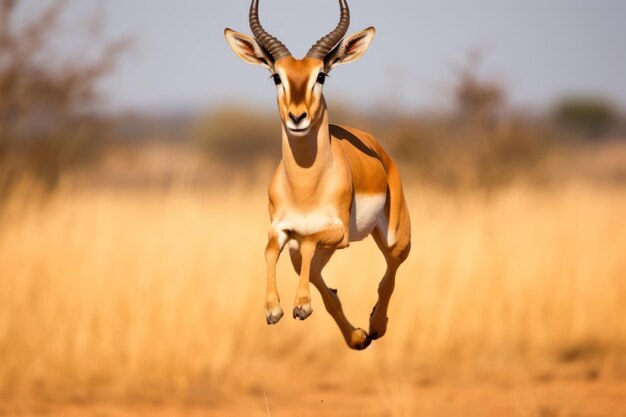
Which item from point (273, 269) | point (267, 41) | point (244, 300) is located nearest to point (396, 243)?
point (273, 269)

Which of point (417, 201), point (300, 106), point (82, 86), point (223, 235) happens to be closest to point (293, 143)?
point (300, 106)

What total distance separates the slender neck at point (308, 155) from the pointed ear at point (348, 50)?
0.18 m

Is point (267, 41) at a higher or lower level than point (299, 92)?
higher

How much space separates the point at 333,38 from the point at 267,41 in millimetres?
235

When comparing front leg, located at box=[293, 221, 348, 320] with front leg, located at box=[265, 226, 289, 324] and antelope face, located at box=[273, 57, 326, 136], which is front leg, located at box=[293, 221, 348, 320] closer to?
front leg, located at box=[265, 226, 289, 324]

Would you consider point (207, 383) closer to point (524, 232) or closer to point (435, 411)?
point (435, 411)

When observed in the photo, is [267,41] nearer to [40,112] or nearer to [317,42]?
[317,42]

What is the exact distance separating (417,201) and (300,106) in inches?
412

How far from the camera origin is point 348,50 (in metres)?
3.68

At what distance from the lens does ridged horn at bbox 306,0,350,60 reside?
356 centimetres

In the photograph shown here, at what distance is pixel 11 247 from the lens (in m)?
19.2

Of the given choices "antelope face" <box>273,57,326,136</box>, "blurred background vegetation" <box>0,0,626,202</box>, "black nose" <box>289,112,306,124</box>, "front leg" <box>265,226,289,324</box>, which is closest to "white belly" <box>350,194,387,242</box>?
"front leg" <box>265,226,289,324</box>

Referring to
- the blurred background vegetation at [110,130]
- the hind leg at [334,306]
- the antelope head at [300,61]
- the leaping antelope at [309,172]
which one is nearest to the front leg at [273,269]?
the leaping antelope at [309,172]

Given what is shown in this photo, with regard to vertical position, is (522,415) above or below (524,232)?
below
